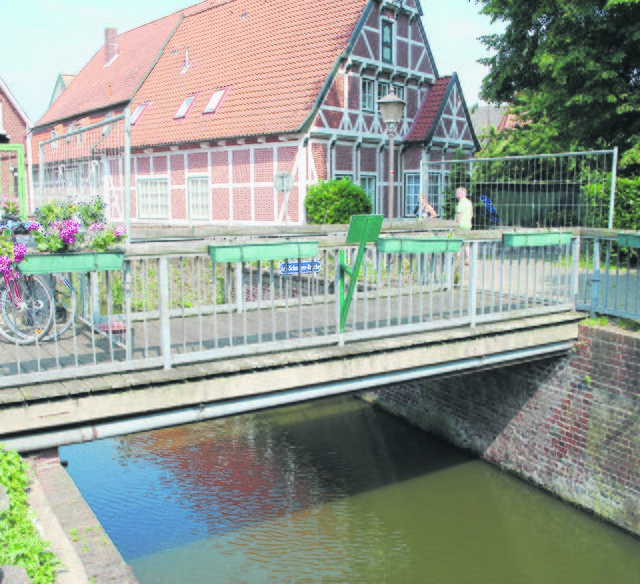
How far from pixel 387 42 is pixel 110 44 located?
62.3 feet

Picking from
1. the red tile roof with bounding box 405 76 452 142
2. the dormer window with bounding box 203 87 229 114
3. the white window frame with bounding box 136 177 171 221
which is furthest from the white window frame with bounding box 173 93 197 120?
the red tile roof with bounding box 405 76 452 142

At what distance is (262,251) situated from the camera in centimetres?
613

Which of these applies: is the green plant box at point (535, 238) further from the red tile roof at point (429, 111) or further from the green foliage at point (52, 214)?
the red tile roof at point (429, 111)

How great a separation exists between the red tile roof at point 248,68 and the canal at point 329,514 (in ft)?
42.6

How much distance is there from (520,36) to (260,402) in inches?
565

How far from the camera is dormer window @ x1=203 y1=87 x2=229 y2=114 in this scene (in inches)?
977

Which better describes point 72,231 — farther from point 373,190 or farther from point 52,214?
point 373,190

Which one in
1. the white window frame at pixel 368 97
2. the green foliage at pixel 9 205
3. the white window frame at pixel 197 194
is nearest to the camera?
the green foliage at pixel 9 205

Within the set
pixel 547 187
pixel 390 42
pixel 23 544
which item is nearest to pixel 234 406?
pixel 23 544

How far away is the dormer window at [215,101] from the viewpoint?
2481 centimetres

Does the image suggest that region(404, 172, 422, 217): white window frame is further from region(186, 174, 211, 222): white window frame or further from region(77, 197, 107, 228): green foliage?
region(77, 197, 107, 228): green foliage

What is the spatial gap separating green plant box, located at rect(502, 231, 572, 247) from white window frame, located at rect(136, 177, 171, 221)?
20.3 m

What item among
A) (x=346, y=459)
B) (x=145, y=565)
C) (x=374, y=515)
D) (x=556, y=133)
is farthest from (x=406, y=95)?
(x=145, y=565)

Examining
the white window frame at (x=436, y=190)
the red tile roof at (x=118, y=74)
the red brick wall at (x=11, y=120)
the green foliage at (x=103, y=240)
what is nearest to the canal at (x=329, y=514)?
the green foliage at (x=103, y=240)
